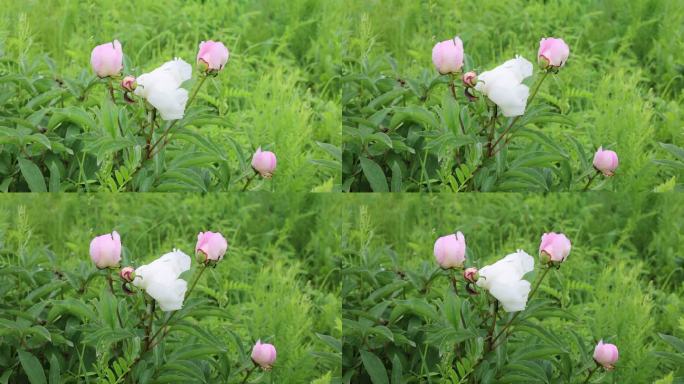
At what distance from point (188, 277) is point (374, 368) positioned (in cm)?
67

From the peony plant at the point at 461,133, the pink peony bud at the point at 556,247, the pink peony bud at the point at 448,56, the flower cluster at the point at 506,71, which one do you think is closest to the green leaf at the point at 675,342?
the pink peony bud at the point at 556,247

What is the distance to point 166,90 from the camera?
4117 millimetres

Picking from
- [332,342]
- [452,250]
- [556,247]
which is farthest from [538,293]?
[332,342]

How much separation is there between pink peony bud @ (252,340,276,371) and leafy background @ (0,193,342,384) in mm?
42

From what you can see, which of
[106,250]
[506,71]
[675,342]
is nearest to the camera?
[106,250]

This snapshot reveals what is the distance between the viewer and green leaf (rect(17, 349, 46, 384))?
412 cm

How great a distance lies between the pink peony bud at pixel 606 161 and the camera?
14.0 feet

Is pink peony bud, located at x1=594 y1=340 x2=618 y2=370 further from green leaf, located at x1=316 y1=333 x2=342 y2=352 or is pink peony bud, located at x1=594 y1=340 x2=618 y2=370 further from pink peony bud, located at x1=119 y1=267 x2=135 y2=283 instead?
pink peony bud, located at x1=119 y1=267 x2=135 y2=283

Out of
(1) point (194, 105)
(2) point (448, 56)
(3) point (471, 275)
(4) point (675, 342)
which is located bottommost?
(4) point (675, 342)

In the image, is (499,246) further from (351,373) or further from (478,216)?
(351,373)

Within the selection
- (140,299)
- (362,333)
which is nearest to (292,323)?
(362,333)

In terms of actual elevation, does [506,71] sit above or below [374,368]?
above

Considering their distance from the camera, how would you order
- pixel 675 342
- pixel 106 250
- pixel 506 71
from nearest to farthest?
pixel 106 250, pixel 506 71, pixel 675 342

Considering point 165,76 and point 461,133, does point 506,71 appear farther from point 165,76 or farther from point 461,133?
point 165,76
